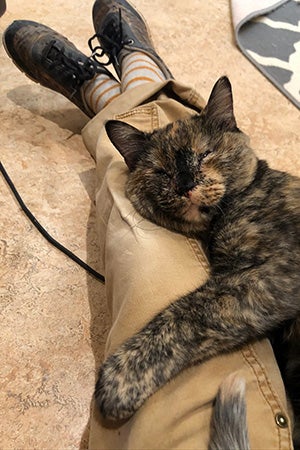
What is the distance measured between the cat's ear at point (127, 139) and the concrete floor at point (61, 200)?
437 millimetres

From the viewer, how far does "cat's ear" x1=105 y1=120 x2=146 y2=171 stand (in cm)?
121

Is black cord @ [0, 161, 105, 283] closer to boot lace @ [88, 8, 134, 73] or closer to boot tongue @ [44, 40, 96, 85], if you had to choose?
boot tongue @ [44, 40, 96, 85]

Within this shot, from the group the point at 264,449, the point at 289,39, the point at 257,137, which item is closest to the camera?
the point at 264,449

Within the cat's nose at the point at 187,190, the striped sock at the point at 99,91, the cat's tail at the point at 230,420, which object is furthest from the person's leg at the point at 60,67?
the cat's tail at the point at 230,420

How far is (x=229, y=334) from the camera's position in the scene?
0.98 metres

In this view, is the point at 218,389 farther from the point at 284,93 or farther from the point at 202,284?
the point at 284,93

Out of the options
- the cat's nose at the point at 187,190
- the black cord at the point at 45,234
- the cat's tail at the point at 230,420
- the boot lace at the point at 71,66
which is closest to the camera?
the cat's tail at the point at 230,420

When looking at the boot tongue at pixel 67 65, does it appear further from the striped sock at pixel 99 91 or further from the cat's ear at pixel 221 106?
the cat's ear at pixel 221 106

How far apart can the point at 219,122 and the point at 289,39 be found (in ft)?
4.55

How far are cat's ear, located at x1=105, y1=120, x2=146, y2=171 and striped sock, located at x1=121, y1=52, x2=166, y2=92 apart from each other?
50 cm

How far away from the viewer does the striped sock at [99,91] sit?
5.72 feet

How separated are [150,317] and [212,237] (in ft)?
0.82

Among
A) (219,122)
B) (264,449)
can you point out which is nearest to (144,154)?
(219,122)

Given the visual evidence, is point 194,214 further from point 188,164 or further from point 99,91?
point 99,91
